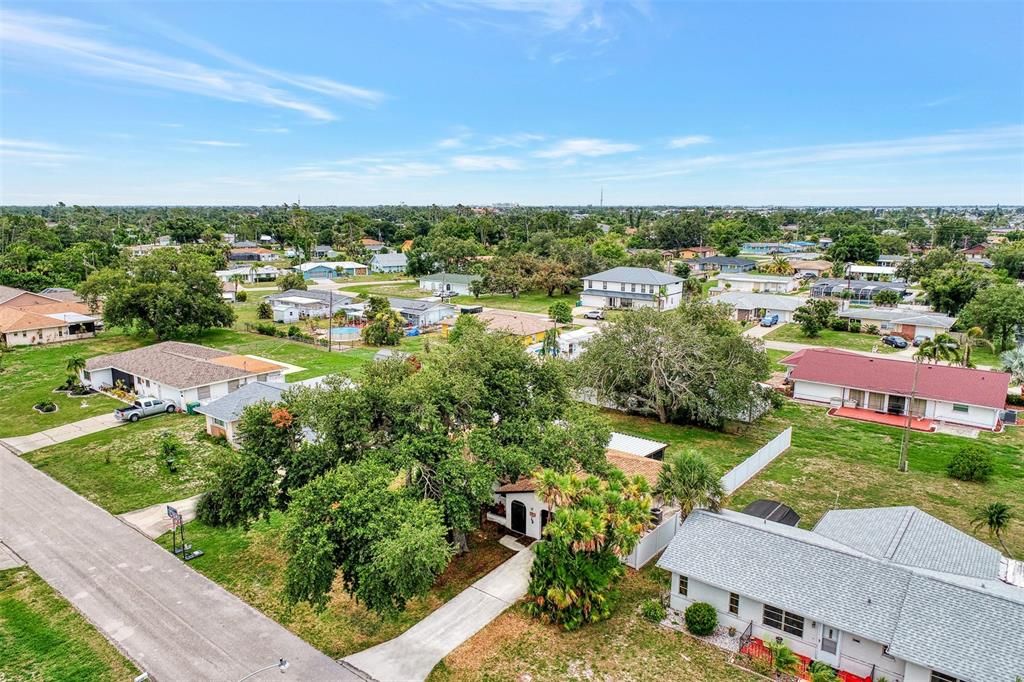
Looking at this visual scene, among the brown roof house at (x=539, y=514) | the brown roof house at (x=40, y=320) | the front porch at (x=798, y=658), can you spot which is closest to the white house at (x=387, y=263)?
the brown roof house at (x=40, y=320)

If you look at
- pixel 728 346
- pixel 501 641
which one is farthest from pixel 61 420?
pixel 728 346

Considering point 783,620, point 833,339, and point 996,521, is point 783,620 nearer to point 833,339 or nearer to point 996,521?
point 996,521

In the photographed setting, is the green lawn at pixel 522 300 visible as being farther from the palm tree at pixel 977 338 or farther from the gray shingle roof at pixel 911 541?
the gray shingle roof at pixel 911 541

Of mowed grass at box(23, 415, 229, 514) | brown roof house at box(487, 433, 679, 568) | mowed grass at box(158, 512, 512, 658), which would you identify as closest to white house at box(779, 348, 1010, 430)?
brown roof house at box(487, 433, 679, 568)

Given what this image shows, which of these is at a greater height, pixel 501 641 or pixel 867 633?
pixel 867 633

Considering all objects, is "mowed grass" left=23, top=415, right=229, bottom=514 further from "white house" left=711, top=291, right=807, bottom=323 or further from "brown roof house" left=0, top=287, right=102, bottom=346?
"white house" left=711, top=291, right=807, bottom=323

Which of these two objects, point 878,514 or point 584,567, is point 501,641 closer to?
point 584,567
